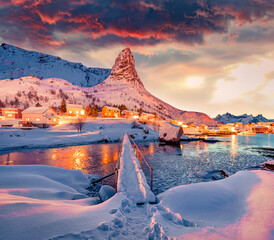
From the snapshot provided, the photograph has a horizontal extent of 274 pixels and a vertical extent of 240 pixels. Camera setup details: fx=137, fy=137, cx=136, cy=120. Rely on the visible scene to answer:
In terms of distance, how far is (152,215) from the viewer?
4.88 m

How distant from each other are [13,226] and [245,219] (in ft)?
20.6

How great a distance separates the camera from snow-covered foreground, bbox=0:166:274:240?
131 inches

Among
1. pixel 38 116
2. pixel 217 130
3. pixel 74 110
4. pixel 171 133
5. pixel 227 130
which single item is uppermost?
pixel 74 110

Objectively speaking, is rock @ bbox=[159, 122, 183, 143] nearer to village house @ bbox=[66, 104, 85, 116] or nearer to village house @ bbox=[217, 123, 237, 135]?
village house @ bbox=[66, 104, 85, 116]

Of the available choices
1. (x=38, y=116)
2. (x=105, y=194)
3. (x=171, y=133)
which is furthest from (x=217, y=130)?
(x=105, y=194)

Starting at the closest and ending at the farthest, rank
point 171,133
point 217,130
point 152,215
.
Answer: point 152,215 < point 171,133 < point 217,130

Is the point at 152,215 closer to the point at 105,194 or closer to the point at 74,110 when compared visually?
the point at 105,194

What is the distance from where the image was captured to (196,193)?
6203 millimetres

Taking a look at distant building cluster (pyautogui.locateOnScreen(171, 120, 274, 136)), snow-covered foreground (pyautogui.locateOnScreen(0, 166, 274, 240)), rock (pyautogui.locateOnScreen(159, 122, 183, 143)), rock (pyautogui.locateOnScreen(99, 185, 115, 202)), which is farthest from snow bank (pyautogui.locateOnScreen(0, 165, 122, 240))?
distant building cluster (pyautogui.locateOnScreen(171, 120, 274, 136))

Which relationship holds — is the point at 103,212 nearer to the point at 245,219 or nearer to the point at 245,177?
the point at 245,219

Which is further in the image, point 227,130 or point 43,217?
point 227,130

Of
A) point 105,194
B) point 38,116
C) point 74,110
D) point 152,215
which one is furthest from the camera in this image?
point 74,110

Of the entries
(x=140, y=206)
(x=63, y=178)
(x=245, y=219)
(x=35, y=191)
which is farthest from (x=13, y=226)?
(x=63, y=178)

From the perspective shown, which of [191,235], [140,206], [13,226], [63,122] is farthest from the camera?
[63,122]
